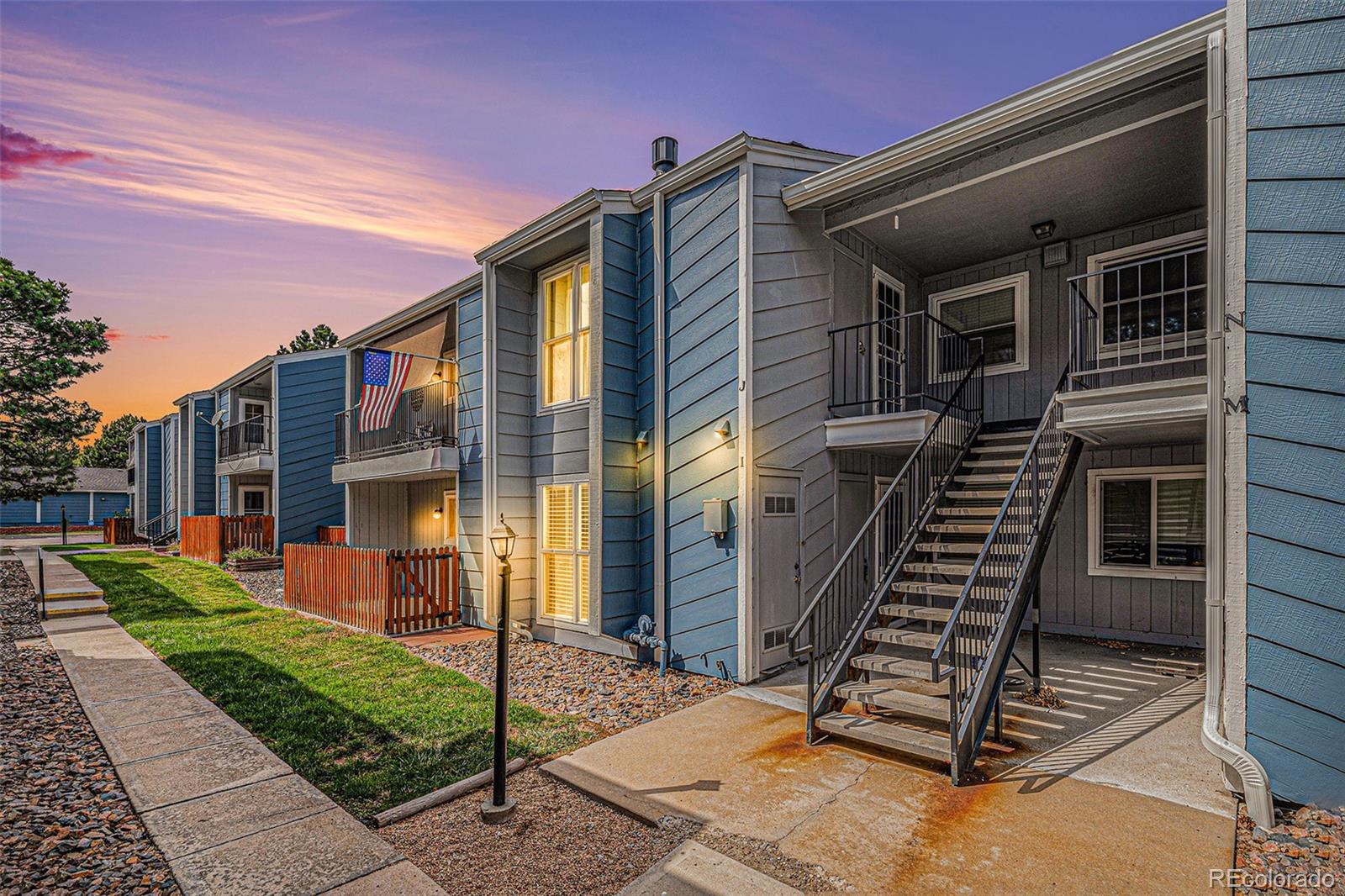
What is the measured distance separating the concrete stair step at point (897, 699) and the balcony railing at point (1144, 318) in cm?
457

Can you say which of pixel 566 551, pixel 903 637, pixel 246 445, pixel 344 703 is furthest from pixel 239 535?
pixel 903 637

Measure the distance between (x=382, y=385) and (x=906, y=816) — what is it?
9.35 m

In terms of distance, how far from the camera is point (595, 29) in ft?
27.7

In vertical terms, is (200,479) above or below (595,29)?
below

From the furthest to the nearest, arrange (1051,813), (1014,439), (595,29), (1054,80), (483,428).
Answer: (483,428)
(595,29)
(1014,439)
(1054,80)
(1051,813)

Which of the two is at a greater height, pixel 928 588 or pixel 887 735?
pixel 928 588

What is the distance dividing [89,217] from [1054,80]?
48.0 feet

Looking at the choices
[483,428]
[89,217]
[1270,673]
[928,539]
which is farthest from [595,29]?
[1270,673]

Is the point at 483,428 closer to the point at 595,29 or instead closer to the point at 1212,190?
the point at 595,29

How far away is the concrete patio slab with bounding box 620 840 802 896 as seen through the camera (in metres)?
2.95

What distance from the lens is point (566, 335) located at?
9.03m

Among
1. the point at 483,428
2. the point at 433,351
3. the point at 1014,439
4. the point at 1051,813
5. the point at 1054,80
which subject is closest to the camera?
the point at 1051,813

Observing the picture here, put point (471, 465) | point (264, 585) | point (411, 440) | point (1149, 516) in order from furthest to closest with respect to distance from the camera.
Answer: point (264, 585) < point (411, 440) < point (471, 465) < point (1149, 516)

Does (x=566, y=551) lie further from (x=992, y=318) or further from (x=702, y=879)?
(x=992, y=318)
